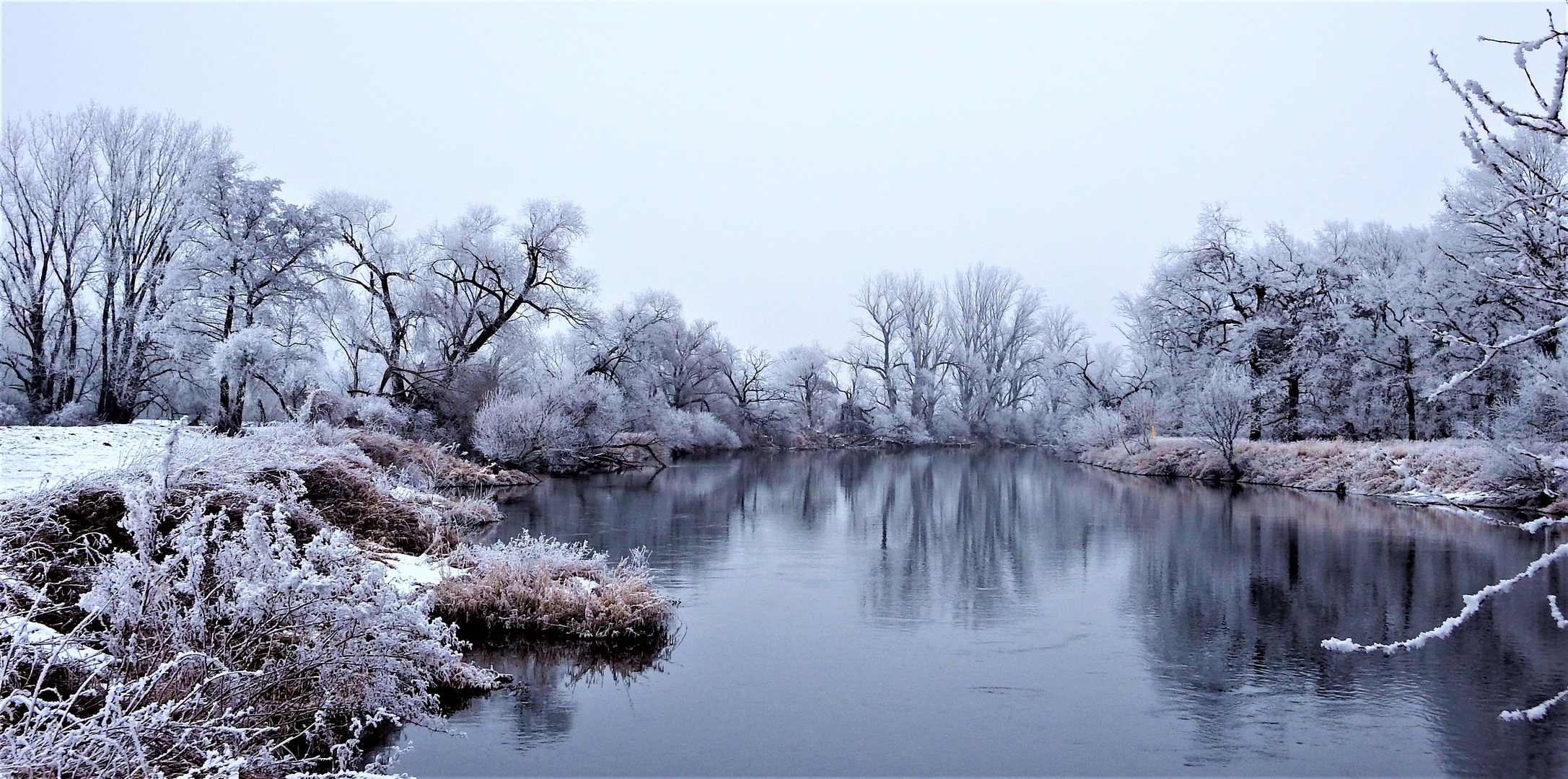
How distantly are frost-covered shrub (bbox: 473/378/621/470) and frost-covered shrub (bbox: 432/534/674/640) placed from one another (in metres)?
17.6

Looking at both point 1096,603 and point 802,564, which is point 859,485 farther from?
point 1096,603

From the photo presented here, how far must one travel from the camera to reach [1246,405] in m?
27.1

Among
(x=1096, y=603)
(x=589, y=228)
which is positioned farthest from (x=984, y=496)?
(x=589, y=228)

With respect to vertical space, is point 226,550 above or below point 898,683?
above

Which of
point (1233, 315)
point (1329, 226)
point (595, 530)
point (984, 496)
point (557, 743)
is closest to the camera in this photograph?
point (557, 743)

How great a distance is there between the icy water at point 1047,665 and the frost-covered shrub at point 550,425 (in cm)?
1105

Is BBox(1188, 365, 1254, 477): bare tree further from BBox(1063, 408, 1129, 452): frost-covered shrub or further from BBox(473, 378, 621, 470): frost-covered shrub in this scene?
BBox(473, 378, 621, 470): frost-covered shrub

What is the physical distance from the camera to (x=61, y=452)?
9.81 metres

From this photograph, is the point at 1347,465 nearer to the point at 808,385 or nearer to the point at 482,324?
the point at 482,324

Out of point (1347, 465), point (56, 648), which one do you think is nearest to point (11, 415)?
point (56, 648)

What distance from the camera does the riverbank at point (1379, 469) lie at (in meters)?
18.3

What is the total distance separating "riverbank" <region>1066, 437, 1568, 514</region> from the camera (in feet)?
59.9

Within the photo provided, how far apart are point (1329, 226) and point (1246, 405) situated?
57.7 feet

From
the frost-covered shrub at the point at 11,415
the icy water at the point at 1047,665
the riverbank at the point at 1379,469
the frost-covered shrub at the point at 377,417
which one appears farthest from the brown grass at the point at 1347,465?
the frost-covered shrub at the point at 11,415
